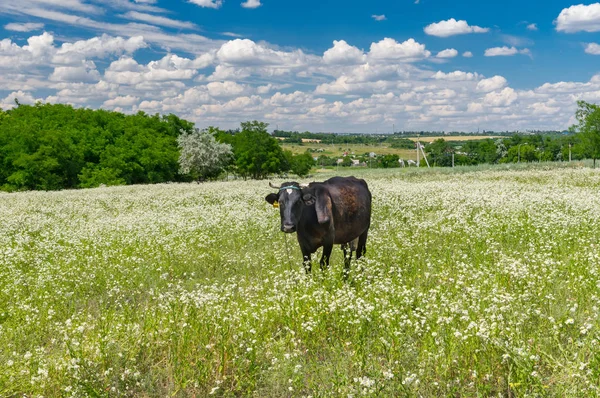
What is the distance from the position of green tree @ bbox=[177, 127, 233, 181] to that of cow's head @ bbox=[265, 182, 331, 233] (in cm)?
5615

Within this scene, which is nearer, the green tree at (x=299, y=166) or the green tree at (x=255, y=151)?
the green tree at (x=255, y=151)

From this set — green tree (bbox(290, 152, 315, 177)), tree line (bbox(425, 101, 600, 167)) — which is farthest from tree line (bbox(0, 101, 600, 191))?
tree line (bbox(425, 101, 600, 167))

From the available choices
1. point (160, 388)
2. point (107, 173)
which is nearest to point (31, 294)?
point (160, 388)

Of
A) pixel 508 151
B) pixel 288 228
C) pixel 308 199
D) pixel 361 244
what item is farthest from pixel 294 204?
pixel 508 151

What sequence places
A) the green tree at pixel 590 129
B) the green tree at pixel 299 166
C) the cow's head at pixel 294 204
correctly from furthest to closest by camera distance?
the green tree at pixel 299 166
the green tree at pixel 590 129
the cow's head at pixel 294 204

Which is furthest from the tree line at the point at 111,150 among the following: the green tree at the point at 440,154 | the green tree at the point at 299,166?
the green tree at the point at 440,154

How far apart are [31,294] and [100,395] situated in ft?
14.8

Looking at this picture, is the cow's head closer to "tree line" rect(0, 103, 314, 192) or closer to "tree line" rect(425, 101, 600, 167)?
"tree line" rect(0, 103, 314, 192)

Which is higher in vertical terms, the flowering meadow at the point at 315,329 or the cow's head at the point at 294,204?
the cow's head at the point at 294,204

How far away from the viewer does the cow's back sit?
923 cm

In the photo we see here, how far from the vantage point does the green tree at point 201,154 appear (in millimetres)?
62969

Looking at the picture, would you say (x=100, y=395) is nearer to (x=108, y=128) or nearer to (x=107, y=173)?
(x=107, y=173)

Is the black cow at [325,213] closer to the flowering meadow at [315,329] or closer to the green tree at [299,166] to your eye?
the flowering meadow at [315,329]

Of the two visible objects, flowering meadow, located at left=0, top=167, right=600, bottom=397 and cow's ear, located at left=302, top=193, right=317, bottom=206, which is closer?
flowering meadow, located at left=0, top=167, right=600, bottom=397
